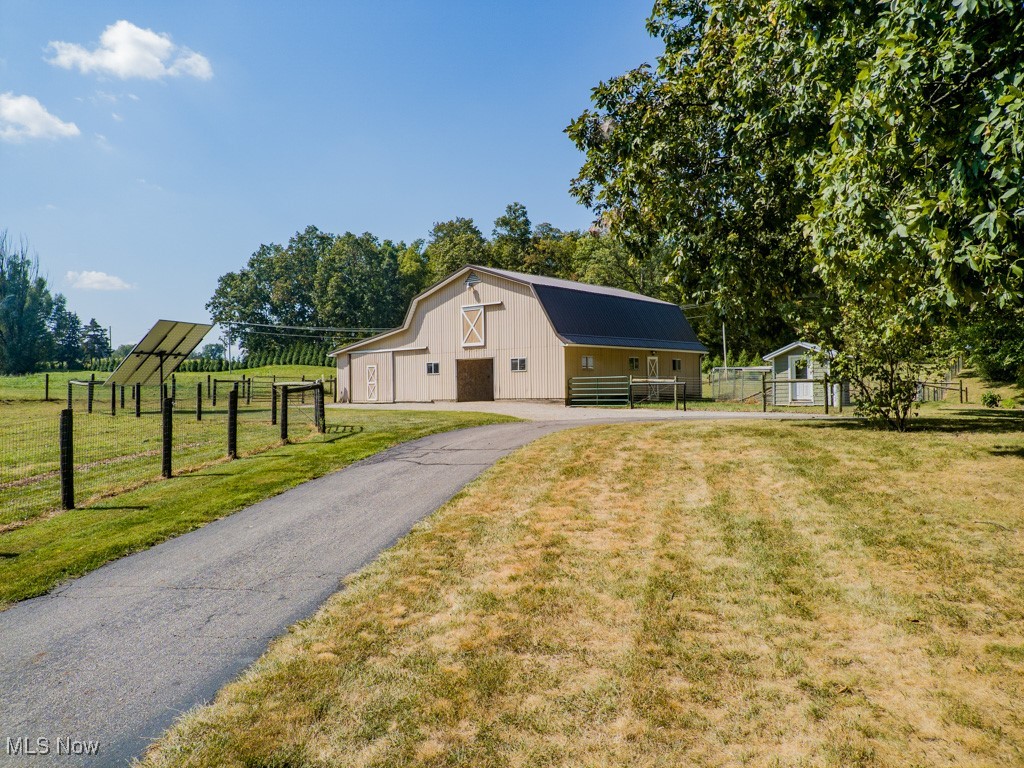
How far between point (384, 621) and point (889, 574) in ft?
13.6

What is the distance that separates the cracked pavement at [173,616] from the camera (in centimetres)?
341

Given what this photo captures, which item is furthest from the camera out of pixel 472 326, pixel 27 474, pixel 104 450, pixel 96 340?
pixel 96 340

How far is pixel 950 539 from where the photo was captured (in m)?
5.82

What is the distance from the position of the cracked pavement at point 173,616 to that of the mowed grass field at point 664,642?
286 mm

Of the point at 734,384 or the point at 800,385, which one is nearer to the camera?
the point at 800,385

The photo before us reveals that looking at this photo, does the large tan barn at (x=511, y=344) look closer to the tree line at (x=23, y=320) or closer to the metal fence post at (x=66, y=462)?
the metal fence post at (x=66, y=462)

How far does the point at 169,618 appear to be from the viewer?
4.60m

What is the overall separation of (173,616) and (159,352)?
21.8 meters

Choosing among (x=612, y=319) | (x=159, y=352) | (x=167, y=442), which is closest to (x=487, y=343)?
(x=612, y=319)

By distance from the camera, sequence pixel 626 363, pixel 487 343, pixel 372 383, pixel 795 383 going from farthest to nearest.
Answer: pixel 372 383, pixel 626 363, pixel 487 343, pixel 795 383

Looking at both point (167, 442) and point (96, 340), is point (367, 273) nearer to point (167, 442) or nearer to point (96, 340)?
point (167, 442)

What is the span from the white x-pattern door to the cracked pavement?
24.9 meters

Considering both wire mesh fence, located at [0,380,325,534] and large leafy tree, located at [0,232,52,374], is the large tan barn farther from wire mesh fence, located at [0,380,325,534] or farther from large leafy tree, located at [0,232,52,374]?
large leafy tree, located at [0,232,52,374]

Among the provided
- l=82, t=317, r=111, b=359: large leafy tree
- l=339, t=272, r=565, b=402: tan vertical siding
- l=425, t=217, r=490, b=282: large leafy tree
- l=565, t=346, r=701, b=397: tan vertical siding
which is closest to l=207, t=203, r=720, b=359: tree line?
l=425, t=217, r=490, b=282: large leafy tree
